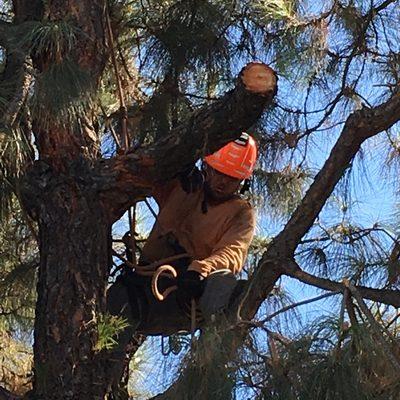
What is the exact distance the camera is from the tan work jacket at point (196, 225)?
2.82 m

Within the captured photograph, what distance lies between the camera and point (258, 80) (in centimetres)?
226

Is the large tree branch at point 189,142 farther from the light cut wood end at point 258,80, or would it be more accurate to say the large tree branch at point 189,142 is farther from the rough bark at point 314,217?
the rough bark at point 314,217

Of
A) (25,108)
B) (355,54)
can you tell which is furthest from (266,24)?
(25,108)

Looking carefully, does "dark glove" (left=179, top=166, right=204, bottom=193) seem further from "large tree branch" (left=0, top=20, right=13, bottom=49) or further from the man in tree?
"large tree branch" (left=0, top=20, right=13, bottom=49)

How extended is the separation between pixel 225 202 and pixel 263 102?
639 mm

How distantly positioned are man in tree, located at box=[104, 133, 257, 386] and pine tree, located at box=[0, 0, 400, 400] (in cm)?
17

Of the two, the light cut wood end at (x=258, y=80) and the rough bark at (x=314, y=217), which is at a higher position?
the light cut wood end at (x=258, y=80)

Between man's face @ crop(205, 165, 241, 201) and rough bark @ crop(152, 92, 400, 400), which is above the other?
man's face @ crop(205, 165, 241, 201)

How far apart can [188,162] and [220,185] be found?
15.0 inches

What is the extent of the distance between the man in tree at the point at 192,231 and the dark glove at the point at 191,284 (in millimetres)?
86

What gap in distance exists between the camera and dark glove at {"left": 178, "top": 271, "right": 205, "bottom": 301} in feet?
8.59

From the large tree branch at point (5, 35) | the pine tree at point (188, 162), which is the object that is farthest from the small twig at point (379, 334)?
the large tree branch at point (5, 35)

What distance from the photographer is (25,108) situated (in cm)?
237

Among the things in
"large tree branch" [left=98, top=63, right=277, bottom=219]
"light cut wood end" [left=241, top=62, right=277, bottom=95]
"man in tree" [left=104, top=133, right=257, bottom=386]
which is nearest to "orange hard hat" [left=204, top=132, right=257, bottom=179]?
"man in tree" [left=104, top=133, right=257, bottom=386]
